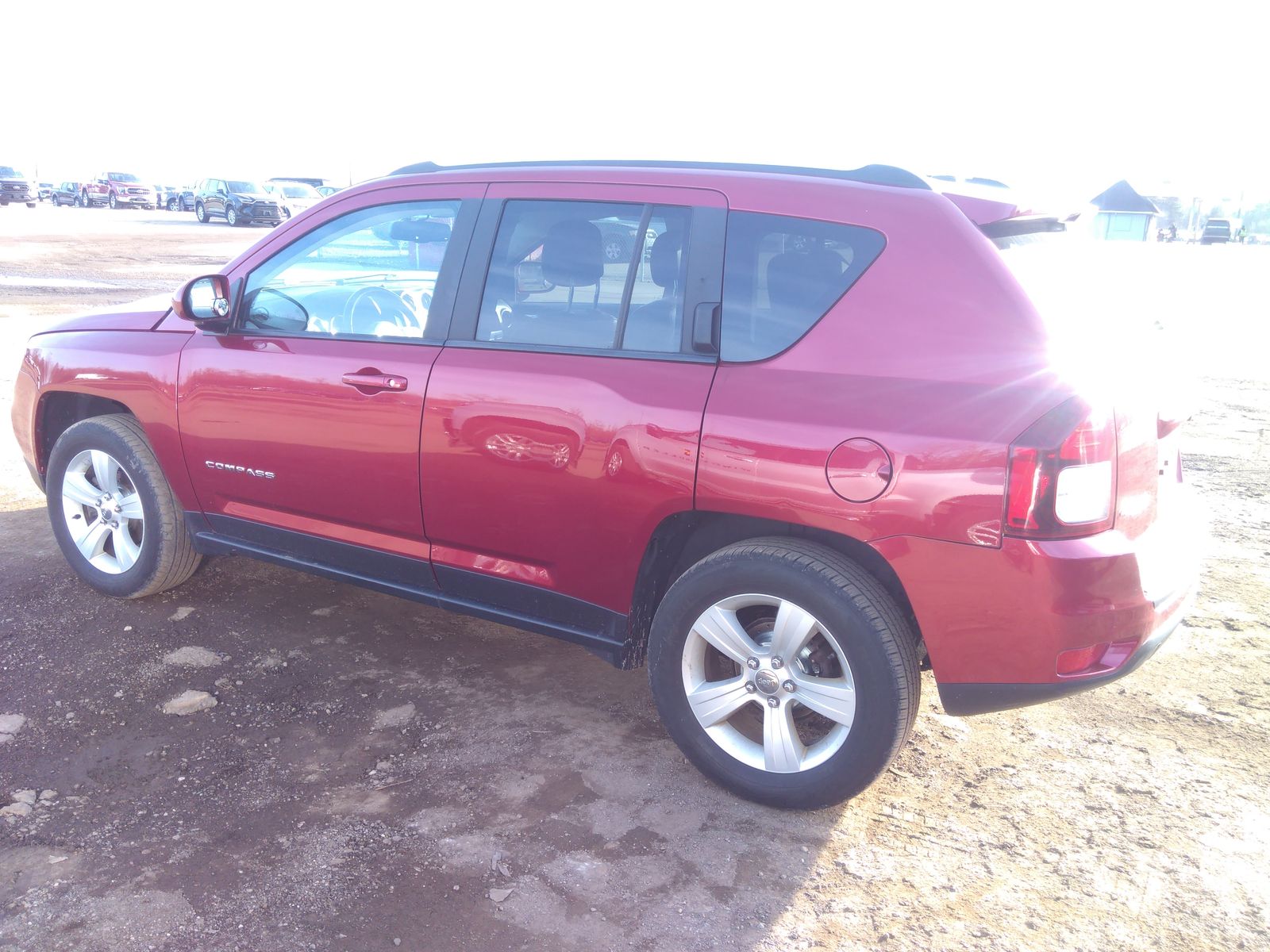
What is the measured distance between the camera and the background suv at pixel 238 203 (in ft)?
122

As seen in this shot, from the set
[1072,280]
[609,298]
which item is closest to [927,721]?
[1072,280]

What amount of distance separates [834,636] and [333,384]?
194 centimetres

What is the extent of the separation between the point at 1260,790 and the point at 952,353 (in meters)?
1.76

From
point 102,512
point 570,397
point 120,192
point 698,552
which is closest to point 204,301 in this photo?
point 102,512

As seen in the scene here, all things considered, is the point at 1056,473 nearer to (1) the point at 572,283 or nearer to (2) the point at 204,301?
(1) the point at 572,283

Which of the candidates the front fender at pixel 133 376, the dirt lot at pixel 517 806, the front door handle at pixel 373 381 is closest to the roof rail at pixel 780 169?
the front door handle at pixel 373 381

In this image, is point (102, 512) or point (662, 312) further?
point (102, 512)

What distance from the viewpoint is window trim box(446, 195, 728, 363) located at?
10.1ft

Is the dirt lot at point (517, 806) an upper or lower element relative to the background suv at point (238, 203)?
lower

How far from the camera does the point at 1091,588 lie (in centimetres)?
263

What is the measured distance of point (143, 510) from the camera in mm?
4301

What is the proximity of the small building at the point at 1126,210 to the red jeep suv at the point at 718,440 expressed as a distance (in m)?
63.1

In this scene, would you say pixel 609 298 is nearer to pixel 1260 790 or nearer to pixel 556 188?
pixel 556 188

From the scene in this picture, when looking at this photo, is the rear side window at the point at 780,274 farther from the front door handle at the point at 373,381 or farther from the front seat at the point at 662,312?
the front door handle at the point at 373,381
